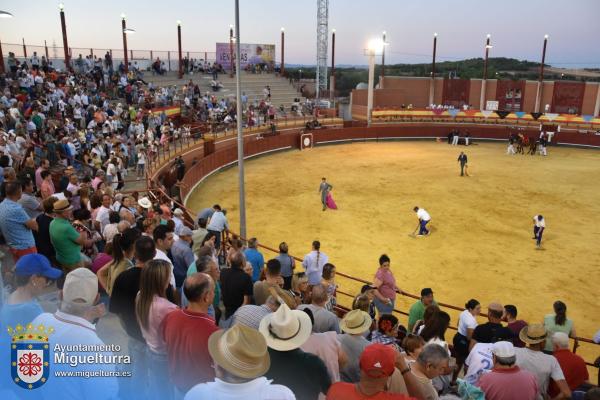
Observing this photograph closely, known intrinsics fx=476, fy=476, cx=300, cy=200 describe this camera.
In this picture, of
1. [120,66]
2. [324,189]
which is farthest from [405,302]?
[120,66]

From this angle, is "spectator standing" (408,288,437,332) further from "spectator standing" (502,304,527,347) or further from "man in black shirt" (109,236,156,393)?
"man in black shirt" (109,236,156,393)

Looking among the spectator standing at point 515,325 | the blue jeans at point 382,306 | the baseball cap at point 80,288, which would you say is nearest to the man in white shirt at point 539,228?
the blue jeans at point 382,306

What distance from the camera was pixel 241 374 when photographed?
277 cm

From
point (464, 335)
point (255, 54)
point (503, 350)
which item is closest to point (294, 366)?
point (503, 350)

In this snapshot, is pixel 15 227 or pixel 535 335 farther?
pixel 15 227

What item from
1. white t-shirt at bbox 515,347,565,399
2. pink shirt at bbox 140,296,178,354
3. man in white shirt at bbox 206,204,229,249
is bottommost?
man in white shirt at bbox 206,204,229,249

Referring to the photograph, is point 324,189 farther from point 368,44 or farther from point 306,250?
point 368,44

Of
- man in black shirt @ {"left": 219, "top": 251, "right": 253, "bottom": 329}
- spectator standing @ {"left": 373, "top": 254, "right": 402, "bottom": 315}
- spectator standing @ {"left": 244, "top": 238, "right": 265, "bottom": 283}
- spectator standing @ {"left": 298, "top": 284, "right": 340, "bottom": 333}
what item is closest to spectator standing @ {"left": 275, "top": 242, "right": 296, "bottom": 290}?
spectator standing @ {"left": 244, "top": 238, "right": 265, "bottom": 283}

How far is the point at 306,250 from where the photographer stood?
14.9 meters

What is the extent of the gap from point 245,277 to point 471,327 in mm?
3437

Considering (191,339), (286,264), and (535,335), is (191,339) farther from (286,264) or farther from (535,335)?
(286,264)

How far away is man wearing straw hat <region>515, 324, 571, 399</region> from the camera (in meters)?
5.00

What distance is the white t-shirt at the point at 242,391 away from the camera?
8.82 feet
